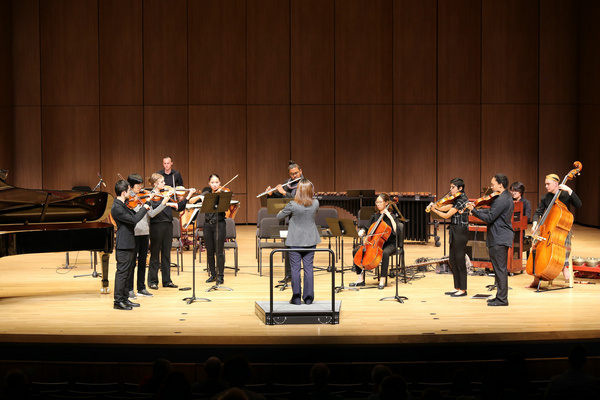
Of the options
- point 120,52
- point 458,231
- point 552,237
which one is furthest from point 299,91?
point 552,237

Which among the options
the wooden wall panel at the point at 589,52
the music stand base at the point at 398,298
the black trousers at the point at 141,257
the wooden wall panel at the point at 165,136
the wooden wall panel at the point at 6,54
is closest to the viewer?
the music stand base at the point at 398,298

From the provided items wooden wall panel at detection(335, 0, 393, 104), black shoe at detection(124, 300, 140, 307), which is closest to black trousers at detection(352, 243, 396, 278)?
black shoe at detection(124, 300, 140, 307)

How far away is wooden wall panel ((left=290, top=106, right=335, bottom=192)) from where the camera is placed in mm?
14281

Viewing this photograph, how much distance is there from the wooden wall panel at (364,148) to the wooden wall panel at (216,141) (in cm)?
212

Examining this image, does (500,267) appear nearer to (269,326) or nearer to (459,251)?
(459,251)

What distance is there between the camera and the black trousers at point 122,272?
664cm

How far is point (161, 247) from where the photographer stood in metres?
7.72

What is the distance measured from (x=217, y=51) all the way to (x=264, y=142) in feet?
7.22

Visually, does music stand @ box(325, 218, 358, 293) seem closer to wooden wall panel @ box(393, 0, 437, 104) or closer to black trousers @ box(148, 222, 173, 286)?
black trousers @ box(148, 222, 173, 286)

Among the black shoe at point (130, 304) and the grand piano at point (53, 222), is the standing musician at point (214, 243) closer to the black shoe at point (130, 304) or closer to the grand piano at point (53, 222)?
the grand piano at point (53, 222)

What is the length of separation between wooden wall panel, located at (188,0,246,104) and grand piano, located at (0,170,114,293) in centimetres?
683

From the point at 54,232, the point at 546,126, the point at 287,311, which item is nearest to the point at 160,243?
the point at 54,232

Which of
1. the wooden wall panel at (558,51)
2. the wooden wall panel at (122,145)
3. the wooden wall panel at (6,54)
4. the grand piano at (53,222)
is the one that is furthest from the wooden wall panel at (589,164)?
the wooden wall panel at (6,54)

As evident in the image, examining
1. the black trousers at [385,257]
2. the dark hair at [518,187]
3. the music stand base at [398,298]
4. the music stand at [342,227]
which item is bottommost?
the music stand base at [398,298]
